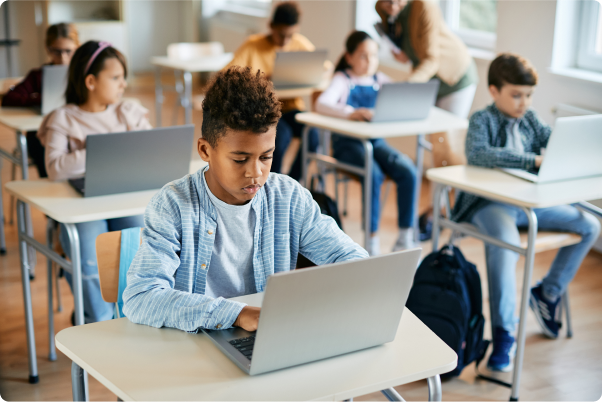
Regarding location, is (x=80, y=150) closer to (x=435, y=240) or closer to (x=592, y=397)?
(x=435, y=240)

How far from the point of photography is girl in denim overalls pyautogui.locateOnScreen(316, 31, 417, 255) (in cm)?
315

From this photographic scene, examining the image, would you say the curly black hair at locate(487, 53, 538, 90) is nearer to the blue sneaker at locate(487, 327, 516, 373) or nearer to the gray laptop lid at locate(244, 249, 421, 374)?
the blue sneaker at locate(487, 327, 516, 373)

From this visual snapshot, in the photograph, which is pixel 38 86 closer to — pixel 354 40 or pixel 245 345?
pixel 354 40

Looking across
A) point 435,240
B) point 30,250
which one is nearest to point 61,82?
point 30,250

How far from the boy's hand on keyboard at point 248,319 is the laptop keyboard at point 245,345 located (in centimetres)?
2

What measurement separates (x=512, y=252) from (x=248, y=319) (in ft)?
4.51

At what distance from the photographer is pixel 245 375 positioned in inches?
41.2

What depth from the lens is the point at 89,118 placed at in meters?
2.37

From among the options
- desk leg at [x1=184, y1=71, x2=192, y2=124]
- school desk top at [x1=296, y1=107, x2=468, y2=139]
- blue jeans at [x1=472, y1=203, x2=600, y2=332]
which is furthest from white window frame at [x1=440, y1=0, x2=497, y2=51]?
blue jeans at [x1=472, y1=203, x2=600, y2=332]

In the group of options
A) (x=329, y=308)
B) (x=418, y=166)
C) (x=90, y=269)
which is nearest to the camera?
(x=329, y=308)

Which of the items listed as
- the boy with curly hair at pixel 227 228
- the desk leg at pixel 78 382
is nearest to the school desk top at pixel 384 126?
the boy with curly hair at pixel 227 228

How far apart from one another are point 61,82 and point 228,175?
2095 millimetres

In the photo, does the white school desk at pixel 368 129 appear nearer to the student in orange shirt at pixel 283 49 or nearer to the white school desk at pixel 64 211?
the student in orange shirt at pixel 283 49

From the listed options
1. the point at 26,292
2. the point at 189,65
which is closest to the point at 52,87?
the point at 26,292
